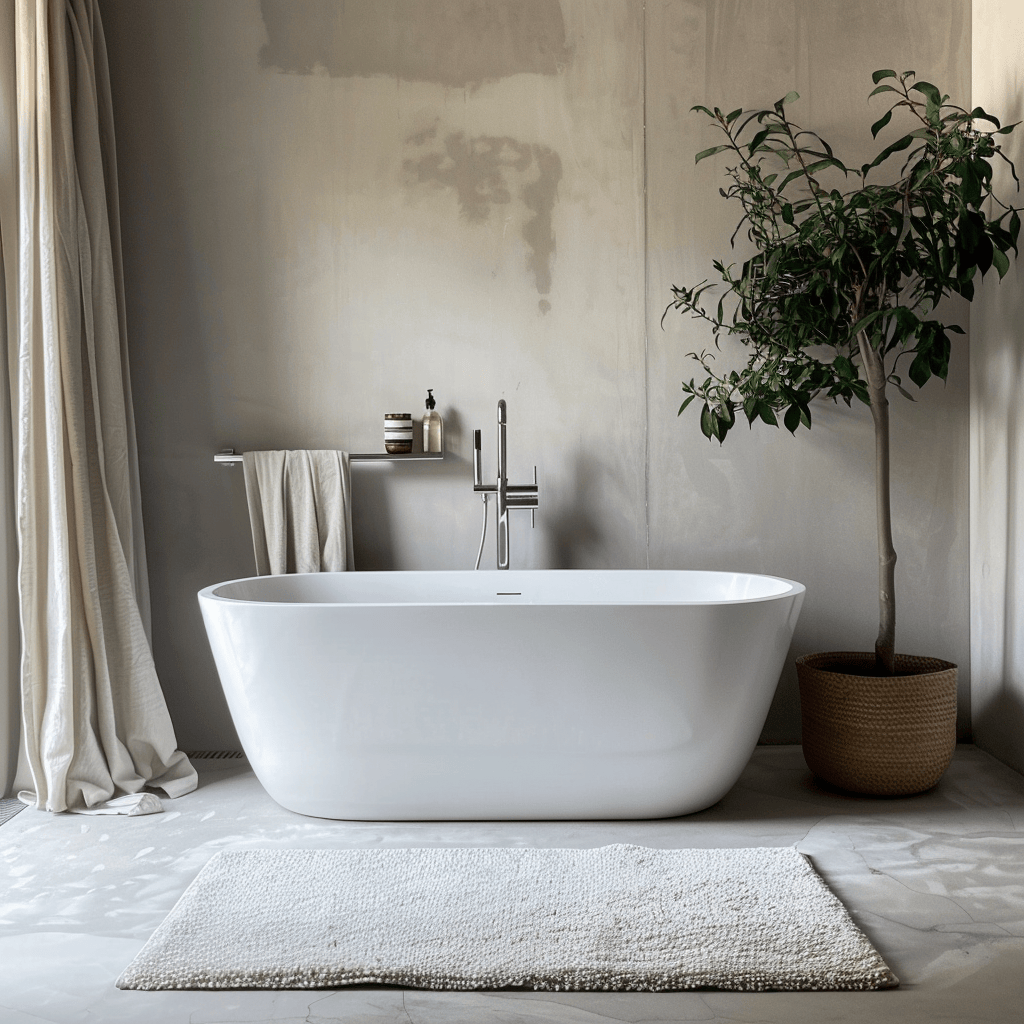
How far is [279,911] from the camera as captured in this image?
6.31 ft

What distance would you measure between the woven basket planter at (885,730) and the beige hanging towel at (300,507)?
1.49 metres

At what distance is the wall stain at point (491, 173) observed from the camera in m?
3.11

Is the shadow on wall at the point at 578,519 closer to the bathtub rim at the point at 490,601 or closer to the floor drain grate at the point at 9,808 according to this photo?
the bathtub rim at the point at 490,601

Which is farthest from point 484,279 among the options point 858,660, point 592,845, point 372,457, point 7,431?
point 592,845

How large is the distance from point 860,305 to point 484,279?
115 centimetres

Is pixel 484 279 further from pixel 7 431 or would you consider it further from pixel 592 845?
pixel 592 845

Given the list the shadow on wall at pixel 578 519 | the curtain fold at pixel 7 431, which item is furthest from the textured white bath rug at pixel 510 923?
the shadow on wall at pixel 578 519

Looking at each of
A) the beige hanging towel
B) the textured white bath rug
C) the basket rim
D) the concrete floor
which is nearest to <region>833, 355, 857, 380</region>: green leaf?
the basket rim

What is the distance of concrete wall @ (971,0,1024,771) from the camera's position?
282 centimetres

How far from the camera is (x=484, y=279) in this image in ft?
10.3

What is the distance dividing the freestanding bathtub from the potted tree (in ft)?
1.19

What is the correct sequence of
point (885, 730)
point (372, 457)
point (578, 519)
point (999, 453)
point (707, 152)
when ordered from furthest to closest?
1. point (578, 519)
2. point (372, 457)
3. point (999, 453)
4. point (707, 152)
5. point (885, 730)

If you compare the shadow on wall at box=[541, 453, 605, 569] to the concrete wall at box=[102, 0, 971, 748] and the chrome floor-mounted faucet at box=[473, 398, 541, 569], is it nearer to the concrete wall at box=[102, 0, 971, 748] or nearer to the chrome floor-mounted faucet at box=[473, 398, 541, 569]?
the concrete wall at box=[102, 0, 971, 748]

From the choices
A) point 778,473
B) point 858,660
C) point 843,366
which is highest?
point 843,366
